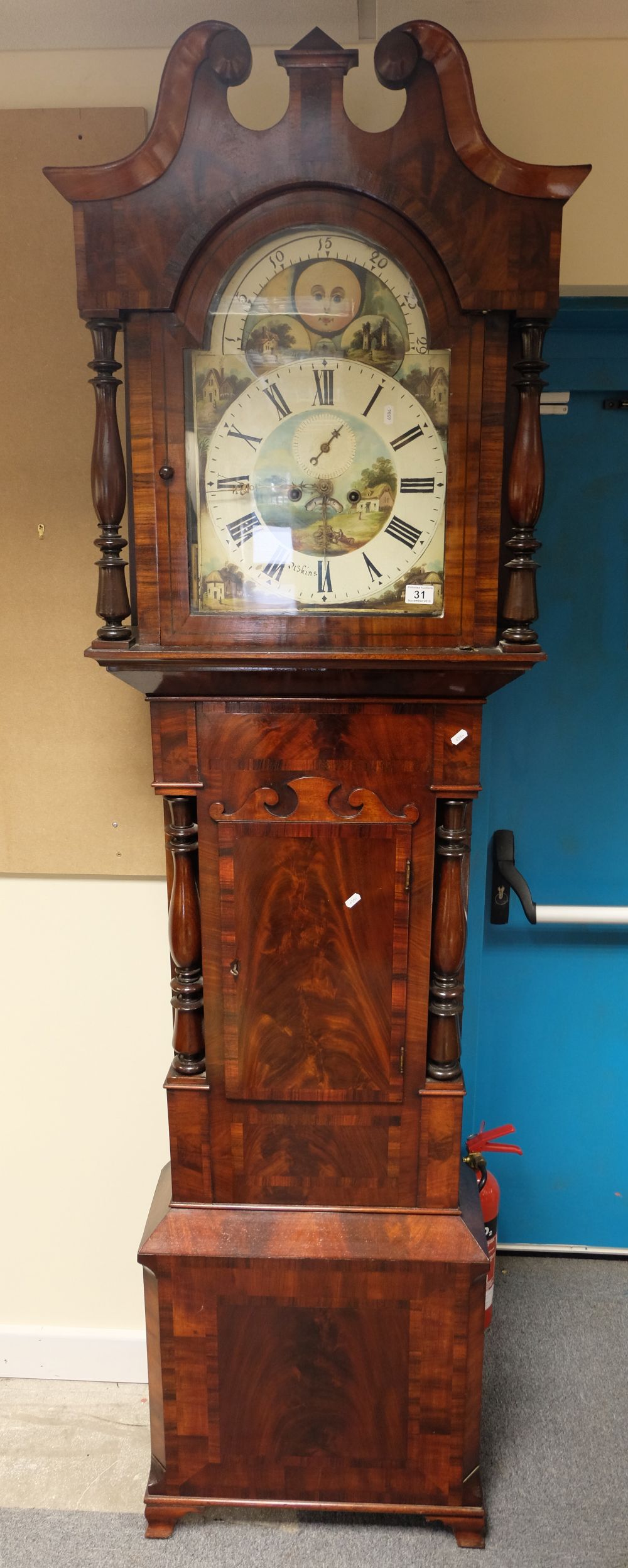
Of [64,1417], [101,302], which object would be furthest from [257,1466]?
[101,302]

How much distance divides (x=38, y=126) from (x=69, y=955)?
1.36 m

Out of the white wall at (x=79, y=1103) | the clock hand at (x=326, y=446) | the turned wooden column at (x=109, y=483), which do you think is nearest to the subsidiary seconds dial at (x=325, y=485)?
the clock hand at (x=326, y=446)

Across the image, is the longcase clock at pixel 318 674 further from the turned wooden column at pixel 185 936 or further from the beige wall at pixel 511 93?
the beige wall at pixel 511 93

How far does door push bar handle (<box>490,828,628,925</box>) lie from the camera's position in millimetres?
1905

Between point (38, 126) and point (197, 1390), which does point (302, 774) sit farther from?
point (38, 126)

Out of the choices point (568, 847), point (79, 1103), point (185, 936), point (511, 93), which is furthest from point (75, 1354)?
point (511, 93)

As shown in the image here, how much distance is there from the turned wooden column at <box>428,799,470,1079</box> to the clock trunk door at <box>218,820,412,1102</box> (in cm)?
5

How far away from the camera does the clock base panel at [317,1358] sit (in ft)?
4.76

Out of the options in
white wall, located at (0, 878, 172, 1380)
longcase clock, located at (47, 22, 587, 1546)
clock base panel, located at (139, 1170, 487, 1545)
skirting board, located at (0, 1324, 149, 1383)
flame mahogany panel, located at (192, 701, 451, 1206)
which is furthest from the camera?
skirting board, located at (0, 1324, 149, 1383)

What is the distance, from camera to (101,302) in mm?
1207

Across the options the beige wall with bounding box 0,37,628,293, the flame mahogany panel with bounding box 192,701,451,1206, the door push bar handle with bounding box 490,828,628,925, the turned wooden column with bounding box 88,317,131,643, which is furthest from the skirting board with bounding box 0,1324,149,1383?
the beige wall with bounding box 0,37,628,293

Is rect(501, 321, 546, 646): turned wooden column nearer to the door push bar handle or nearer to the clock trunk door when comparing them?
the clock trunk door

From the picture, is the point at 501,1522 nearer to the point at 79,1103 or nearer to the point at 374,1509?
the point at 374,1509

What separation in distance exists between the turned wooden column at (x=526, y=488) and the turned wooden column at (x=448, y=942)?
27 cm
